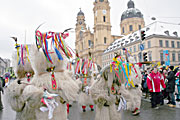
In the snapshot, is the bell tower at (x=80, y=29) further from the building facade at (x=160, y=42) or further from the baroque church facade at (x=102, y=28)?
the building facade at (x=160, y=42)

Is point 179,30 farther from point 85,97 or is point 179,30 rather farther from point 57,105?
point 57,105

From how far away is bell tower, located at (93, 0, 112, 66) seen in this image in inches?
2212

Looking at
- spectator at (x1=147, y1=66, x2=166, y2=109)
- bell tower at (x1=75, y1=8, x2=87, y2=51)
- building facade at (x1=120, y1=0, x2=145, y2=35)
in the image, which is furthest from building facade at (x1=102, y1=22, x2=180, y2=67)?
spectator at (x1=147, y1=66, x2=166, y2=109)

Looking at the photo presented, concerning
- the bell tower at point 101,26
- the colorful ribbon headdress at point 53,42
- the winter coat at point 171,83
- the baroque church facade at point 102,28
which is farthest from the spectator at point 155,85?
the bell tower at point 101,26

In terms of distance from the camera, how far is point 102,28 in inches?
2212

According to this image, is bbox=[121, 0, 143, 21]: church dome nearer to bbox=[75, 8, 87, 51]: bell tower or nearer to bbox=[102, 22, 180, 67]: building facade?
bbox=[75, 8, 87, 51]: bell tower

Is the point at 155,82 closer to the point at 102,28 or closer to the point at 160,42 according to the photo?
the point at 160,42

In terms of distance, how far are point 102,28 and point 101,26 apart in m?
0.76

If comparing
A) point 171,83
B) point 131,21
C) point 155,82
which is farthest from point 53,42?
point 131,21

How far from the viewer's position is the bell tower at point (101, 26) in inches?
2212

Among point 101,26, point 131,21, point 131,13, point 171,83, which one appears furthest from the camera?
point 131,13

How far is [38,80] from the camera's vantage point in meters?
2.91

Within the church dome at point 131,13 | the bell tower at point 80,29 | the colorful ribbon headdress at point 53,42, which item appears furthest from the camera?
the bell tower at point 80,29

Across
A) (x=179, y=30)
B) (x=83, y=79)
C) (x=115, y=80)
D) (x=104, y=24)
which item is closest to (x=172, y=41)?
(x=179, y=30)
